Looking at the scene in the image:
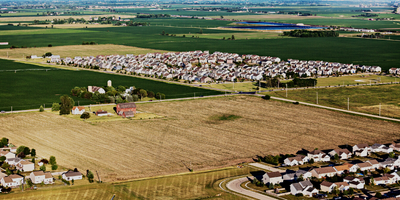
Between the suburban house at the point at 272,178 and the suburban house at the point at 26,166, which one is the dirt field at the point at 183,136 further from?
the suburban house at the point at 272,178

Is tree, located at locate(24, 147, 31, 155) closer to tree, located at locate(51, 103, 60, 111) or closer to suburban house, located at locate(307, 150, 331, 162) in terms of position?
→ tree, located at locate(51, 103, 60, 111)

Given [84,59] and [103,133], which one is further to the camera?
[84,59]

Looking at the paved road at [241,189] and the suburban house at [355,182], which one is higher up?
the suburban house at [355,182]

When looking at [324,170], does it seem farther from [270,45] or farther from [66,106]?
[270,45]

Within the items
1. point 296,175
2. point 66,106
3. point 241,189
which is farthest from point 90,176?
point 66,106

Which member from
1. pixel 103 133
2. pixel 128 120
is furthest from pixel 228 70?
pixel 103 133

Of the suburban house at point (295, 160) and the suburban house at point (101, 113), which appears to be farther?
the suburban house at point (101, 113)

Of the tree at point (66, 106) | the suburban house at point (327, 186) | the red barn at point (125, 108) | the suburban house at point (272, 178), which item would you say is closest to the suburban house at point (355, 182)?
the suburban house at point (327, 186)

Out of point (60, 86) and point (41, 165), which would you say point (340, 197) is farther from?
point (60, 86)
